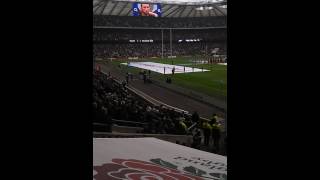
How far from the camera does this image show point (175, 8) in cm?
6562

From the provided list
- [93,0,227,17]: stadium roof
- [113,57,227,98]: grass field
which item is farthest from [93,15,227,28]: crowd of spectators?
[113,57,227,98]: grass field

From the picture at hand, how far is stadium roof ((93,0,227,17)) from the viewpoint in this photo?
5912 cm

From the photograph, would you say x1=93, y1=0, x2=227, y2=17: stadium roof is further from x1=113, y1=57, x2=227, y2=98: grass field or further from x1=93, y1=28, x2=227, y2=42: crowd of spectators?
x1=113, y1=57, x2=227, y2=98: grass field

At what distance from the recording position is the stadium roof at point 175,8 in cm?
5912

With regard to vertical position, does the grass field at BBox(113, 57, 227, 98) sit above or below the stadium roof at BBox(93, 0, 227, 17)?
below

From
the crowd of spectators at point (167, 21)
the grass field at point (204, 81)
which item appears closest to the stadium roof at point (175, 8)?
the crowd of spectators at point (167, 21)

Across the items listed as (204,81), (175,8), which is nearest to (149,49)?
(175,8)

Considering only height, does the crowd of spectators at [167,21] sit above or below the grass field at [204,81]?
above

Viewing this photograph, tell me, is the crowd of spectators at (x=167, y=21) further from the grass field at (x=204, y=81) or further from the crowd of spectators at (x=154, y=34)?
the grass field at (x=204, y=81)

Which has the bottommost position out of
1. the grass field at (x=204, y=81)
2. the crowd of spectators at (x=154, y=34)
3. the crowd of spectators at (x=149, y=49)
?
the grass field at (x=204, y=81)

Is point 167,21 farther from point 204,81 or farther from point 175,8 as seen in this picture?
point 204,81
